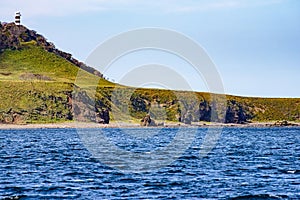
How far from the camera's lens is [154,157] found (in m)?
75.3

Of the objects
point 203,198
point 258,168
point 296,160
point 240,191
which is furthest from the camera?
point 296,160

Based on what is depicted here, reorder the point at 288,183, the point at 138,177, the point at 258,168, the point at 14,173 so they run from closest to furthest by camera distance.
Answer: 1. the point at 288,183
2. the point at 138,177
3. the point at 14,173
4. the point at 258,168

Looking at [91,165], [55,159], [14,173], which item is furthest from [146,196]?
[55,159]

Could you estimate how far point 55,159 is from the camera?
7325 centimetres

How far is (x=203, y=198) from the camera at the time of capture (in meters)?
42.4

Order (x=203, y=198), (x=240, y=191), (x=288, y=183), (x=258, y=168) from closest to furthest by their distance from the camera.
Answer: (x=203, y=198)
(x=240, y=191)
(x=288, y=183)
(x=258, y=168)

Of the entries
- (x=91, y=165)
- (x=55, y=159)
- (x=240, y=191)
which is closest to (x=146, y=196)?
(x=240, y=191)

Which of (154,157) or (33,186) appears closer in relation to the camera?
(33,186)

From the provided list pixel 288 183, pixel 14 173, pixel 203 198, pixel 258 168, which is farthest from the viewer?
pixel 258 168

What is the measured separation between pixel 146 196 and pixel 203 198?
3.72m

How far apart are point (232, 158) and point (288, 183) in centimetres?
2496

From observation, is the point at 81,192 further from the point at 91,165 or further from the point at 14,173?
the point at 91,165

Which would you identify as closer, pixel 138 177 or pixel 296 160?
pixel 138 177

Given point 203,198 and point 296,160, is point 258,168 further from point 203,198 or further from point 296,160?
point 203,198
